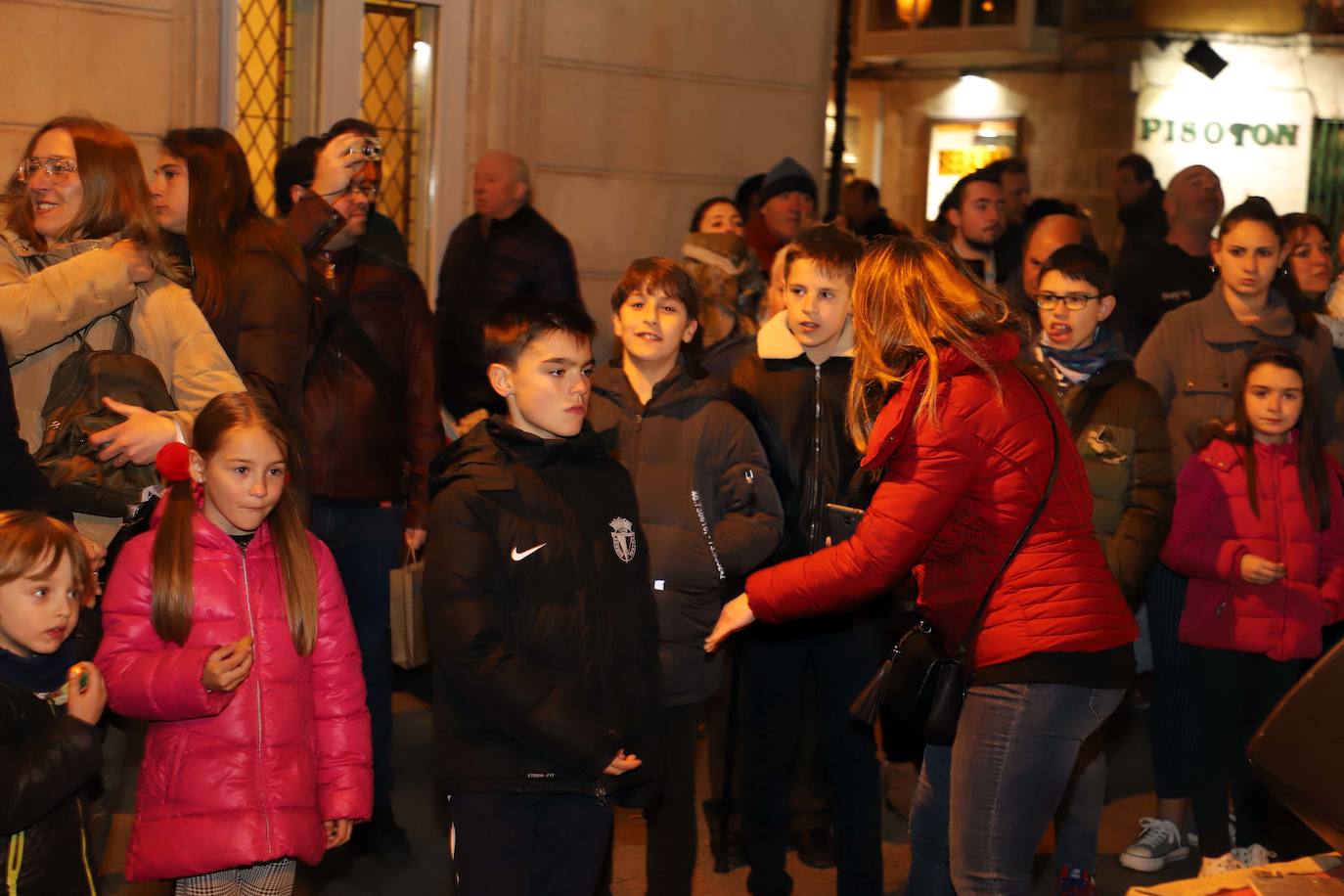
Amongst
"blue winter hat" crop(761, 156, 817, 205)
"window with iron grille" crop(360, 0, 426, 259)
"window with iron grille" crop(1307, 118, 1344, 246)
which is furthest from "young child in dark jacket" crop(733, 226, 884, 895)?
"window with iron grille" crop(1307, 118, 1344, 246)

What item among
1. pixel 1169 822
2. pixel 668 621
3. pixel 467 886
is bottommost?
pixel 1169 822

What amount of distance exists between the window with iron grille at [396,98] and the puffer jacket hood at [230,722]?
537 centimetres

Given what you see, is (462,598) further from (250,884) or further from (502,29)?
(502,29)

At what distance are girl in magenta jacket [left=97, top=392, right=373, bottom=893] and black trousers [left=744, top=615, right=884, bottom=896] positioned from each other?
5.48 feet

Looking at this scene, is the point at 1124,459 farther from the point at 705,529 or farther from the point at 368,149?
the point at 368,149

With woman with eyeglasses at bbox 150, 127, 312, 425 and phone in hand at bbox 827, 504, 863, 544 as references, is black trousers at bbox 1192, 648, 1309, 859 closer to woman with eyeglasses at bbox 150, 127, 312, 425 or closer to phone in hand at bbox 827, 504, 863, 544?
phone in hand at bbox 827, 504, 863, 544

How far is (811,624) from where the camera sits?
5.46 metres

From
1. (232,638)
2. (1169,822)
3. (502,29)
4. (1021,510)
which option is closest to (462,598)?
(232,638)

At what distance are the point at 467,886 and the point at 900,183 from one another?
20.1m

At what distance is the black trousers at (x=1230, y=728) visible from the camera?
19.5 ft

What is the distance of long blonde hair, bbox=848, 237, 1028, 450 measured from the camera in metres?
4.13

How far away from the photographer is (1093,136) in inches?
806

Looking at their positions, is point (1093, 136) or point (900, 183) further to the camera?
point (900, 183)

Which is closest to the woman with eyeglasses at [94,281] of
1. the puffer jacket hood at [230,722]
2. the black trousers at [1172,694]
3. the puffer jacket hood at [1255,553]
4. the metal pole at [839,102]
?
the puffer jacket hood at [230,722]
